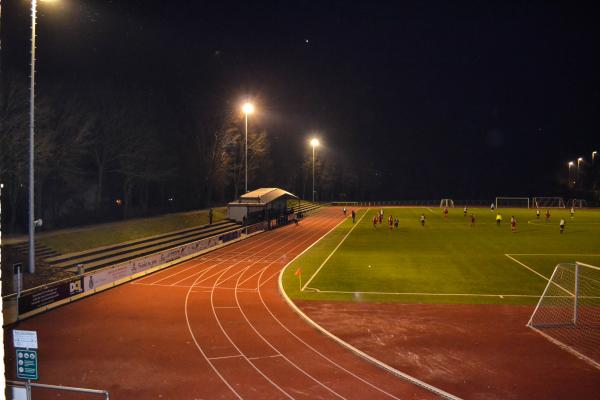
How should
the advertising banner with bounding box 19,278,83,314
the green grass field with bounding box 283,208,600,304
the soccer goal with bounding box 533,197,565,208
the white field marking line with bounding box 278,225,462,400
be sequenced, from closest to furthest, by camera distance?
1. the white field marking line with bounding box 278,225,462,400
2. the advertising banner with bounding box 19,278,83,314
3. the green grass field with bounding box 283,208,600,304
4. the soccer goal with bounding box 533,197,565,208

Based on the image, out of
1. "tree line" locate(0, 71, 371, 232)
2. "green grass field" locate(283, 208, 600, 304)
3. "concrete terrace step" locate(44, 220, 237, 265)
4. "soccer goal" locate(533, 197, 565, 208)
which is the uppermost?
"tree line" locate(0, 71, 371, 232)

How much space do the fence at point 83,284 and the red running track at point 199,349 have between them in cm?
48

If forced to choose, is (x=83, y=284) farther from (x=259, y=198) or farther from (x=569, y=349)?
(x=259, y=198)

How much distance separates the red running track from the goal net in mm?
5740

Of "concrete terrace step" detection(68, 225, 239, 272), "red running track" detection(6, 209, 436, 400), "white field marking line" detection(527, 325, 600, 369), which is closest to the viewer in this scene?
"red running track" detection(6, 209, 436, 400)

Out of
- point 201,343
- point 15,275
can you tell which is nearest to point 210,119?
point 15,275

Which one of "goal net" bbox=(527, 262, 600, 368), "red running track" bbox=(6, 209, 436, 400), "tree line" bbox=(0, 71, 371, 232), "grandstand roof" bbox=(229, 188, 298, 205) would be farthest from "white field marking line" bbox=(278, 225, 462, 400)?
"grandstand roof" bbox=(229, 188, 298, 205)

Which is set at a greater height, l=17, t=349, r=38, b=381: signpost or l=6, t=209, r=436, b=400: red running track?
l=17, t=349, r=38, b=381: signpost

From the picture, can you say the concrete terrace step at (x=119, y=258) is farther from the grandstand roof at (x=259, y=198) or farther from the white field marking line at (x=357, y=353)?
the grandstand roof at (x=259, y=198)

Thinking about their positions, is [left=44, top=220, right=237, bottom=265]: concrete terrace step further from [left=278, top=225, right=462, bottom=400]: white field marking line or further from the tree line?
[left=278, top=225, right=462, bottom=400]: white field marking line

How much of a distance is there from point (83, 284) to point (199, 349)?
833 centimetres

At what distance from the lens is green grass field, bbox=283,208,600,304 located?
18.8 meters

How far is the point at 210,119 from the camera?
5134 centimetres

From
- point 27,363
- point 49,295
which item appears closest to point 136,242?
point 49,295
